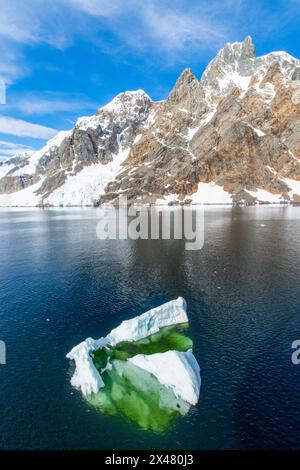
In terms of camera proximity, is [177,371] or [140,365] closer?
[177,371]

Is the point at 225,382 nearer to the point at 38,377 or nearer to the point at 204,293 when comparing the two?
the point at 38,377

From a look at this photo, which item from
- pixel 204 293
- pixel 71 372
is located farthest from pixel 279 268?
pixel 71 372
